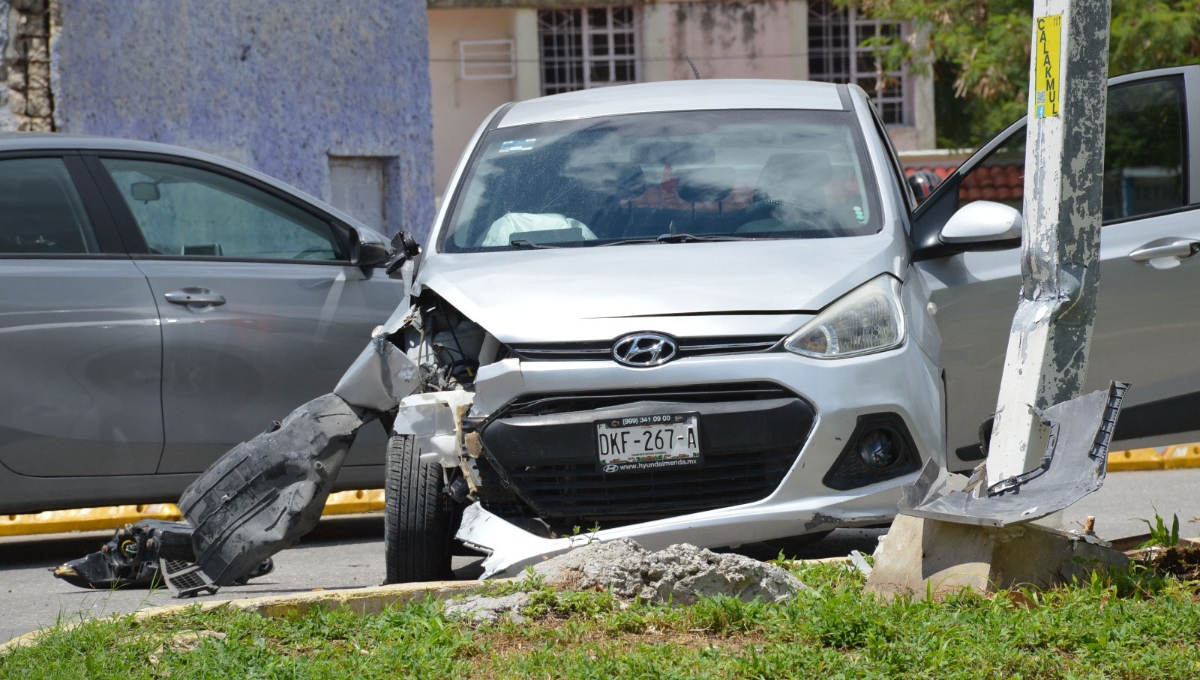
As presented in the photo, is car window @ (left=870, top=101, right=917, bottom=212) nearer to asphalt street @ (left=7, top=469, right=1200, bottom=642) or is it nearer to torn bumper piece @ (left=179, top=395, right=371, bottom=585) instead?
asphalt street @ (left=7, top=469, right=1200, bottom=642)

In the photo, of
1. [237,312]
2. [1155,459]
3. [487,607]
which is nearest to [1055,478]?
[487,607]

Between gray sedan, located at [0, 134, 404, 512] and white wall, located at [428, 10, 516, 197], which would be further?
white wall, located at [428, 10, 516, 197]

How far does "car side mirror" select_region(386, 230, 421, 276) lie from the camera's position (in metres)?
5.76

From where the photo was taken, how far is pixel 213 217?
283 inches

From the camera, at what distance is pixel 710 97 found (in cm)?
615

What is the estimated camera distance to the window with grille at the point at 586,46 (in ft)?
92.0

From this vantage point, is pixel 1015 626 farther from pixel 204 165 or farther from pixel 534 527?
pixel 204 165

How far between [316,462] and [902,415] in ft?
6.71

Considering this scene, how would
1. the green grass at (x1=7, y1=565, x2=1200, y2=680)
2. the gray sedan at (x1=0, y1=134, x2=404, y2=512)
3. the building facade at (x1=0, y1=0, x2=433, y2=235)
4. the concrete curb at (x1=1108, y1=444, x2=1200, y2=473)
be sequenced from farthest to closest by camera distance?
the building facade at (x1=0, y1=0, x2=433, y2=235), the concrete curb at (x1=1108, y1=444, x2=1200, y2=473), the gray sedan at (x1=0, y1=134, x2=404, y2=512), the green grass at (x1=7, y1=565, x2=1200, y2=680)

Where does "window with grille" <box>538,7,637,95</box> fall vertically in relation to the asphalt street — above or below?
above

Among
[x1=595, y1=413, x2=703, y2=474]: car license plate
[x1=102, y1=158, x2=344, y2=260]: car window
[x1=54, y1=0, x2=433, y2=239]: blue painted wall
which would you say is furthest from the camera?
[x1=54, y1=0, x2=433, y2=239]: blue painted wall

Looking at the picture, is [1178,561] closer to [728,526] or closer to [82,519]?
[728,526]

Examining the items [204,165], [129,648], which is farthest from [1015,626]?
[204,165]

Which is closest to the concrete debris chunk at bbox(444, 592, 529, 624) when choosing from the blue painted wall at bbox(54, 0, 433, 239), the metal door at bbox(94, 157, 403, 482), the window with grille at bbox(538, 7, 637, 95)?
the metal door at bbox(94, 157, 403, 482)
